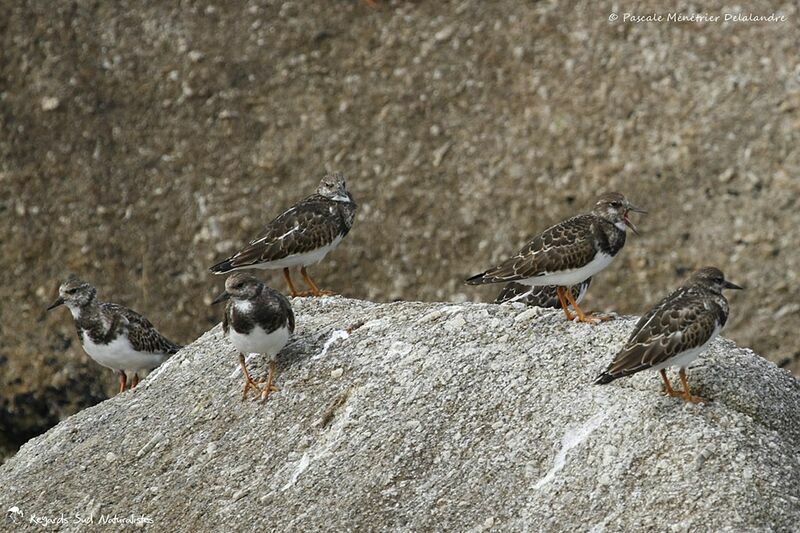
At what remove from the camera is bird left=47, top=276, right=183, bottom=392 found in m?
16.1

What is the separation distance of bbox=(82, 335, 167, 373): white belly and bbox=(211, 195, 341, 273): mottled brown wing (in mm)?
1756

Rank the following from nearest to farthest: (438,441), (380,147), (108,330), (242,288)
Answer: (438,441), (242,288), (108,330), (380,147)

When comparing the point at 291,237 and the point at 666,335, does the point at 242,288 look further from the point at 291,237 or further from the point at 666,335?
the point at 666,335

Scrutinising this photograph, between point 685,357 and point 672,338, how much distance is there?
229 millimetres

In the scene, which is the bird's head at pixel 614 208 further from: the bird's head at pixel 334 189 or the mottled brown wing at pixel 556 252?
the bird's head at pixel 334 189

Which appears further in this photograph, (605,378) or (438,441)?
(438,441)

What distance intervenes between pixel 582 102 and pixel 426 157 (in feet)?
10.0

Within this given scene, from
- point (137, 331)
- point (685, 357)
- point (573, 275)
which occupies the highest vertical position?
point (137, 331)

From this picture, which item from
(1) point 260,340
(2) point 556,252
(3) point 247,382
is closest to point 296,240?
(3) point 247,382

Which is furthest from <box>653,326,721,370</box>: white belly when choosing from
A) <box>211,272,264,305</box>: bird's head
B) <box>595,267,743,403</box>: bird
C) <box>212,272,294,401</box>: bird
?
<box>211,272,264,305</box>: bird's head

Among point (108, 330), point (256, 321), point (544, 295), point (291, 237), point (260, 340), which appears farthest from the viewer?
point (108, 330)

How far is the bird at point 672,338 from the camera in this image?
1120cm

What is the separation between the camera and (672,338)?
442 inches

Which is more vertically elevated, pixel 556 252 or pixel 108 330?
pixel 108 330
